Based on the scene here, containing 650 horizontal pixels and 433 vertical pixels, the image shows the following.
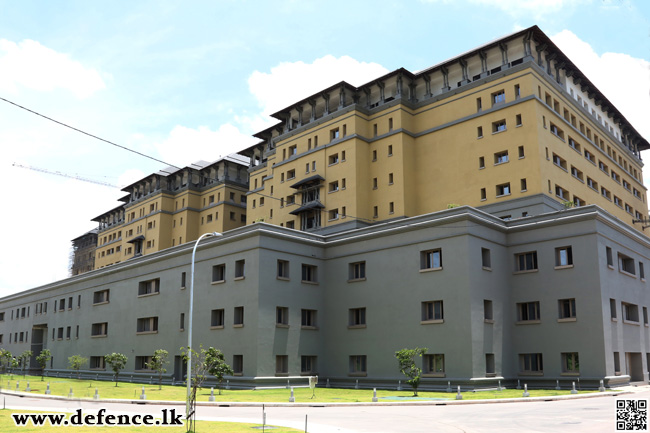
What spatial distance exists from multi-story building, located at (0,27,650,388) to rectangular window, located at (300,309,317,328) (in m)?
0.17

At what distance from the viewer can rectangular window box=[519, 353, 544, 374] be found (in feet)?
147

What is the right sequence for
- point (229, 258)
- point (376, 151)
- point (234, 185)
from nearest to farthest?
point (229, 258) → point (376, 151) → point (234, 185)

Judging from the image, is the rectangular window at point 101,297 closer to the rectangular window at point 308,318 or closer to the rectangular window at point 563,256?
the rectangular window at point 308,318

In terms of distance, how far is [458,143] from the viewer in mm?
60000

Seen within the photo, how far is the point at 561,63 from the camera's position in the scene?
6159 centimetres

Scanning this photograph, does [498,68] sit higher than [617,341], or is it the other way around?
[498,68]

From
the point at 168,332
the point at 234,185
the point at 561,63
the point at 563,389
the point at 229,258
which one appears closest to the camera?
the point at 563,389

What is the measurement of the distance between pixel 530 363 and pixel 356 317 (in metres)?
14.4

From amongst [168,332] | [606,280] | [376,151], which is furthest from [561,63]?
[168,332]

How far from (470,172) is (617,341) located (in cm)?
2097

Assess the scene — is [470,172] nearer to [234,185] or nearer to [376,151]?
[376,151]

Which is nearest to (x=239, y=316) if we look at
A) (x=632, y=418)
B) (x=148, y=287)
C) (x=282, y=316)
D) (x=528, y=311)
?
(x=282, y=316)

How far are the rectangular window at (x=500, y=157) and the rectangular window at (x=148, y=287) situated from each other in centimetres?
3537

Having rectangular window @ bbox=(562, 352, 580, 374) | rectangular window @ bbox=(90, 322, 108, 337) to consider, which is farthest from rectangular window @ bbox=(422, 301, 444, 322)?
rectangular window @ bbox=(90, 322, 108, 337)
